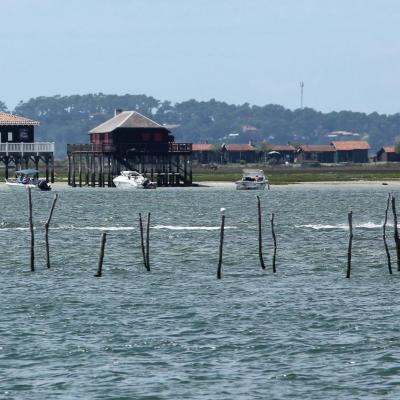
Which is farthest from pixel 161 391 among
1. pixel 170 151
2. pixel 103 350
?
pixel 170 151

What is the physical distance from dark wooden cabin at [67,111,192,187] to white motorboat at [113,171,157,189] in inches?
Result: 119

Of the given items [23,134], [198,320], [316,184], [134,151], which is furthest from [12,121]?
[198,320]

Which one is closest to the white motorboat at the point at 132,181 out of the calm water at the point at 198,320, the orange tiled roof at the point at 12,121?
the orange tiled roof at the point at 12,121

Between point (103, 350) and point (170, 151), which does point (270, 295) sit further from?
point (170, 151)

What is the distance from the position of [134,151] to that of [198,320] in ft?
380

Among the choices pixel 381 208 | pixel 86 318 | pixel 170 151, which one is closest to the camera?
pixel 86 318

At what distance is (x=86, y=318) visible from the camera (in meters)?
44.2

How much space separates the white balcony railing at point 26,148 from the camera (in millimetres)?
148750

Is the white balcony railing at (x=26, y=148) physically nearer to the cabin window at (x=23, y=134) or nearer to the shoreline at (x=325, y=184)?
the cabin window at (x=23, y=134)

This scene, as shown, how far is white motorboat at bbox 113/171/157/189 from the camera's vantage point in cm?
15250

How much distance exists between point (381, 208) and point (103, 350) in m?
83.2

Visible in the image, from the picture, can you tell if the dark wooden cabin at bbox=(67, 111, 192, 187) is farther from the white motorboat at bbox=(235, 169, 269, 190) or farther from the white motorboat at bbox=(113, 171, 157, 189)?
the white motorboat at bbox=(235, 169, 269, 190)

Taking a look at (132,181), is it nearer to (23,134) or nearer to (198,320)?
(23,134)

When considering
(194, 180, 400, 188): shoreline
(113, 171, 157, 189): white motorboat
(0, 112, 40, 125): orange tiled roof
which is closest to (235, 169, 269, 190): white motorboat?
(194, 180, 400, 188): shoreline
